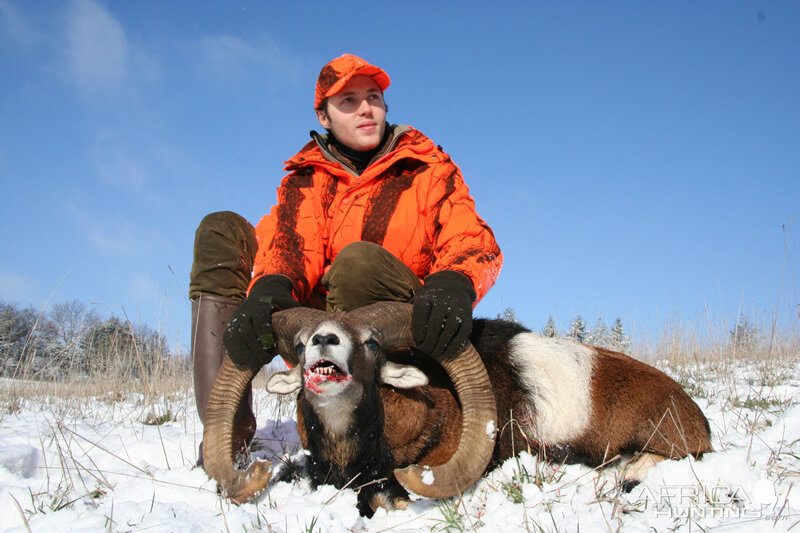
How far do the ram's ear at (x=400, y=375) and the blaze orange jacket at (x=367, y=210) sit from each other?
1.01 meters

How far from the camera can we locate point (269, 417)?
558cm

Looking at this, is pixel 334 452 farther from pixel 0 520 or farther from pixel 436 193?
pixel 436 193

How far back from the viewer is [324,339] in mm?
2908

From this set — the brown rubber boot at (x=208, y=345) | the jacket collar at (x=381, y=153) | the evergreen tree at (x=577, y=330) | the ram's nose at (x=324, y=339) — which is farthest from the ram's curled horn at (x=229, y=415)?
the evergreen tree at (x=577, y=330)

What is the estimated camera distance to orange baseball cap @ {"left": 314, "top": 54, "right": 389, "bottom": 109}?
174 inches

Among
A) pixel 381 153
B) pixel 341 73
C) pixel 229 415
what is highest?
pixel 341 73

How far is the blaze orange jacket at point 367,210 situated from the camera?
13.8 feet

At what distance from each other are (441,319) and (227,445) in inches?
59.0

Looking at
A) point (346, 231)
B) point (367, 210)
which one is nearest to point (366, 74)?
point (367, 210)

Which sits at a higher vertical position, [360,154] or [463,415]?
[360,154]

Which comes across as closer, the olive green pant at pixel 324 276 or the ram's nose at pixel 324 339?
the ram's nose at pixel 324 339

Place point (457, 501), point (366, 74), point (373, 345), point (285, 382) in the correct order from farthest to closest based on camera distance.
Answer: point (366, 74), point (285, 382), point (373, 345), point (457, 501)

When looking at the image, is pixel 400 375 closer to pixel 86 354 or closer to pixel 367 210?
pixel 367 210

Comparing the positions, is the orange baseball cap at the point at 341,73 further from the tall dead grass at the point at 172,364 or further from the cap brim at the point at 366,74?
Answer: the tall dead grass at the point at 172,364
